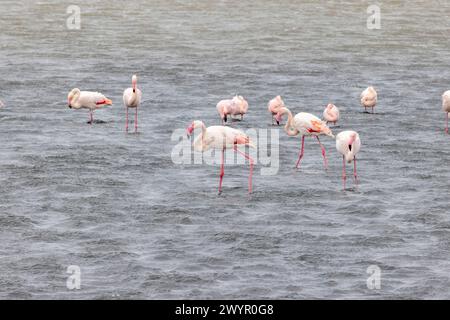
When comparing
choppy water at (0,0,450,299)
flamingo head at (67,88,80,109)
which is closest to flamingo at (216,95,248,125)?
choppy water at (0,0,450,299)

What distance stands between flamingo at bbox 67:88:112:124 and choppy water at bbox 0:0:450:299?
17.2 inches

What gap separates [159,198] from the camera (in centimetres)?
1986

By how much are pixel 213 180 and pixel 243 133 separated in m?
0.92

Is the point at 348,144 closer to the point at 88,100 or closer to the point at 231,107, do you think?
the point at 231,107

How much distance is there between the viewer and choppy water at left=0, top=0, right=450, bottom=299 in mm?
16156

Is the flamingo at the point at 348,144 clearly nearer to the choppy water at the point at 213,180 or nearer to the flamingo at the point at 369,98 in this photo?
the choppy water at the point at 213,180

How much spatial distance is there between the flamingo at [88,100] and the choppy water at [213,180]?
0.44 metres

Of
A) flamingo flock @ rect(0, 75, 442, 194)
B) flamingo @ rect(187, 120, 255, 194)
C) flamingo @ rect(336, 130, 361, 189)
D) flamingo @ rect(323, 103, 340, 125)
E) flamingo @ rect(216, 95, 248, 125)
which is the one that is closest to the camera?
flamingo @ rect(336, 130, 361, 189)

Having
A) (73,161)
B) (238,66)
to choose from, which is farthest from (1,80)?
(73,161)

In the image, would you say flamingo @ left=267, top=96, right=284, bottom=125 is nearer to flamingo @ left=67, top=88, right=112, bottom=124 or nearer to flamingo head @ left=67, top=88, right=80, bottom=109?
flamingo @ left=67, top=88, right=112, bottom=124

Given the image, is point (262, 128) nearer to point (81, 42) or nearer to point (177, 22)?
point (81, 42)

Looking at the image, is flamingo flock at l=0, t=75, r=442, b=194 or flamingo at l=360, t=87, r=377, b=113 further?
flamingo at l=360, t=87, r=377, b=113

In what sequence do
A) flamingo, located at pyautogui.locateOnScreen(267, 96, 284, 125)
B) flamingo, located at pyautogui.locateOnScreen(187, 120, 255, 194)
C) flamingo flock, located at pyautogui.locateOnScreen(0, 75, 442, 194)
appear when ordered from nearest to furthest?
1. flamingo flock, located at pyautogui.locateOnScreen(0, 75, 442, 194)
2. flamingo, located at pyautogui.locateOnScreen(187, 120, 255, 194)
3. flamingo, located at pyautogui.locateOnScreen(267, 96, 284, 125)

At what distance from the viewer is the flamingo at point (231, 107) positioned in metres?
25.3
